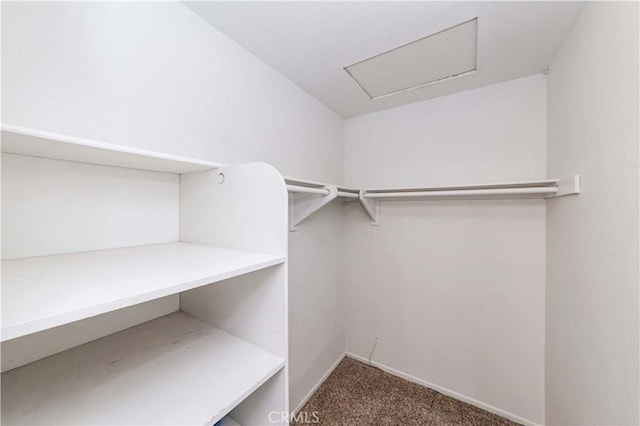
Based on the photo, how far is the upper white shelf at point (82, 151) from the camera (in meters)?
0.51

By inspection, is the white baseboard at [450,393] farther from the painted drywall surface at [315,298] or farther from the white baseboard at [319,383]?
the painted drywall surface at [315,298]

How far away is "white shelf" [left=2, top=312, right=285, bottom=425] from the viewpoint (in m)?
0.53

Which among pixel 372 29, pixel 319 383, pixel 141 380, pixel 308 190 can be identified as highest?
pixel 372 29

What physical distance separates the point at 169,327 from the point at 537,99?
228cm

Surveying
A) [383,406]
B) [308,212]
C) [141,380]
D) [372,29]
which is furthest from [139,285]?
[383,406]

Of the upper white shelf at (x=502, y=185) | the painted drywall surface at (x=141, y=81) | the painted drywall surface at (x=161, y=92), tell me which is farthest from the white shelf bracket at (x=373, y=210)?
the painted drywall surface at (x=141, y=81)

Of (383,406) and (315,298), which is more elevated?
(315,298)

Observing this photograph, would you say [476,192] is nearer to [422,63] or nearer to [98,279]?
[422,63]

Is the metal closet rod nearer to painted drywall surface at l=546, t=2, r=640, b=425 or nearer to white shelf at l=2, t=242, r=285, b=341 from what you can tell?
white shelf at l=2, t=242, r=285, b=341

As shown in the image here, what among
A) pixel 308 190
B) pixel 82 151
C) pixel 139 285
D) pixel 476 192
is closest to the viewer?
pixel 139 285

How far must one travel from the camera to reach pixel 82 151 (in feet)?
2.08

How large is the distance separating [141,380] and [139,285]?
36cm

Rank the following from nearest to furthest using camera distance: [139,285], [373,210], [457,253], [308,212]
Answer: [139,285], [308,212], [457,253], [373,210]

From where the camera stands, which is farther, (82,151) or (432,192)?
(432,192)
